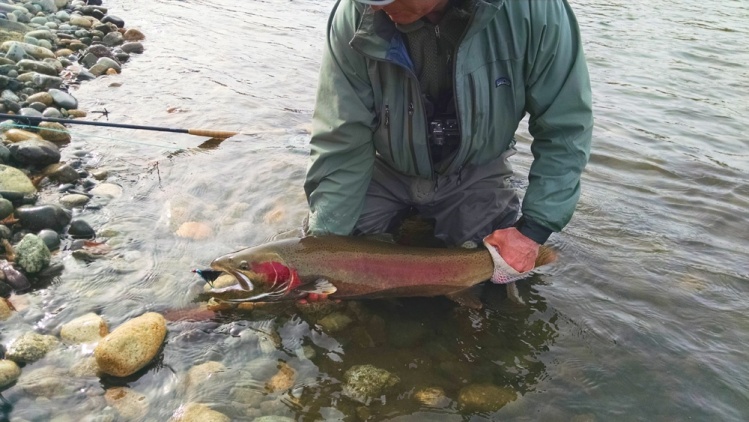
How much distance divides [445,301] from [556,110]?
4.68 feet

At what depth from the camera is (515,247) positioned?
143 inches

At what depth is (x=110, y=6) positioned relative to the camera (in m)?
12.4

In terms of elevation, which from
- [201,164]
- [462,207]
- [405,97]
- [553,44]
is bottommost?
[201,164]

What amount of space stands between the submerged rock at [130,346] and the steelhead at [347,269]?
1.71 ft

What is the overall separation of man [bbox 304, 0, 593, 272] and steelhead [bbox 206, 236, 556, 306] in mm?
231

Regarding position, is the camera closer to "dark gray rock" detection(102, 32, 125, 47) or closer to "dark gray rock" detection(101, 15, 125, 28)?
"dark gray rock" detection(102, 32, 125, 47)

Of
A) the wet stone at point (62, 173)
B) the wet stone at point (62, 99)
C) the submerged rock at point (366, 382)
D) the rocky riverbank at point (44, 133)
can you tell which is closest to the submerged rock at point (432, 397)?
the submerged rock at point (366, 382)

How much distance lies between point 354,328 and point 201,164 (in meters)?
2.95

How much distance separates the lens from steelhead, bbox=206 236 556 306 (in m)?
3.53

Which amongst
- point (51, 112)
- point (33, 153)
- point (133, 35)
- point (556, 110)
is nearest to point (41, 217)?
point (33, 153)

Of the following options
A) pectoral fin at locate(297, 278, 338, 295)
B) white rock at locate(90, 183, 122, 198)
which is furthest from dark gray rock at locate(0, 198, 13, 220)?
pectoral fin at locate(297, 278, 338, 295)

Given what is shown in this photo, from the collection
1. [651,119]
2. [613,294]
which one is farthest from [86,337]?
[651,119]

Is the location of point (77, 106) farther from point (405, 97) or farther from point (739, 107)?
point (739, 107)

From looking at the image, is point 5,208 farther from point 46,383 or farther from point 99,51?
point 99,51
